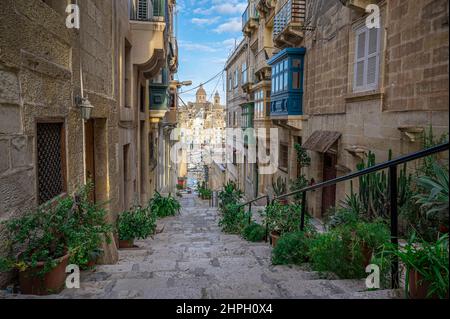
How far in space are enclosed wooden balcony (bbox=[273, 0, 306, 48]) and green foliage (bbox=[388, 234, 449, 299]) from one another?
10132mm

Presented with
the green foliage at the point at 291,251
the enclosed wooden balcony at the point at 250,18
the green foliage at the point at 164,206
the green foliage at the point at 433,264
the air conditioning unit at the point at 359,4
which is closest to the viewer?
the green foliage at the point at 433,264

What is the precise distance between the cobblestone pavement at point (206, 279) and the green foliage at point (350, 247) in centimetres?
15

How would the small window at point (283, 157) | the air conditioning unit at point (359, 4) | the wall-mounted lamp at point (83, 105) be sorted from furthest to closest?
the small window at point (283, 157)
the air conditioning unit at point (359, 4)
the wall-mounted lamp at point (83, 105)

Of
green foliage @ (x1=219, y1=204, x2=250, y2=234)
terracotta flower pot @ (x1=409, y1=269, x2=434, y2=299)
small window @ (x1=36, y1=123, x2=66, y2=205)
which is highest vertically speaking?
small window @ (x1=36, y1=123, x2=66, y2=205)

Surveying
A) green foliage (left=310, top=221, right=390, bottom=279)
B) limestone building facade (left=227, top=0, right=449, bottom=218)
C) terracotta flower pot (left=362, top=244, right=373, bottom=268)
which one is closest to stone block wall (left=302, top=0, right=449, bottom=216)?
limestone building facade (left=227, top=0, right=449, bottom=218)

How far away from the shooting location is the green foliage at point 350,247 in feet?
10.2

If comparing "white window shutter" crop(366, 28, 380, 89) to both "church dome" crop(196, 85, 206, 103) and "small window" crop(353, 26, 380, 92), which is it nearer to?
"small window" crop(353, 26, 380, 92)

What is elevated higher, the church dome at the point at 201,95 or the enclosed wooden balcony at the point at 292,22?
the church dome at the point at 201,95

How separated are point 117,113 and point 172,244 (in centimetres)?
312

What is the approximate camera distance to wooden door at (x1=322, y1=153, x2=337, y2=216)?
1007 centimetres

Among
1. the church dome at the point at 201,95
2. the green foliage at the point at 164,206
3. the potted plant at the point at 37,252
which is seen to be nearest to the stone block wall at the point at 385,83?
the potted plant at the point at 37,252

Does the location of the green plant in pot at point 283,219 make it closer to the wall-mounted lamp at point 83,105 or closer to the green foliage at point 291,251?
the green foliage at point 291,251

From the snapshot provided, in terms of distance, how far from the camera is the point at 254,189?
19.6m
